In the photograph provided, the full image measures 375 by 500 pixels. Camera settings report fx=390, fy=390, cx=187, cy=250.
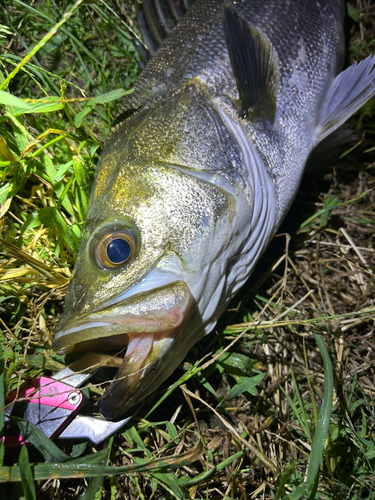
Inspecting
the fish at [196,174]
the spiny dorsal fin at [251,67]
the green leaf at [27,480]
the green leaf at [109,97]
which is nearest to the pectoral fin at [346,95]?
the fish at [196,174]

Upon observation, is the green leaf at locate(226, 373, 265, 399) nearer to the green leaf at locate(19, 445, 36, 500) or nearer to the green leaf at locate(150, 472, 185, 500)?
the green leaf at locate(150, 472, 185, 500)

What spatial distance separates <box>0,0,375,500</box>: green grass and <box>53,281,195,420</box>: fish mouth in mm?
353

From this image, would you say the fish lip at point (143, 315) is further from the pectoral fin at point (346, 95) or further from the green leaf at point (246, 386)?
the pectoral fin at point (346, 95)

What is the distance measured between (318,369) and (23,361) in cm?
162

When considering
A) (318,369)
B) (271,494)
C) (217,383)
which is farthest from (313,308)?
(271,494)

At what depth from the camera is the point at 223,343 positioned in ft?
7.36

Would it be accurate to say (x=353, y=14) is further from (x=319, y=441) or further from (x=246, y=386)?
(x=319, y=441)

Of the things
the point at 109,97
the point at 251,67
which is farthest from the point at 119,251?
the point at 251,67

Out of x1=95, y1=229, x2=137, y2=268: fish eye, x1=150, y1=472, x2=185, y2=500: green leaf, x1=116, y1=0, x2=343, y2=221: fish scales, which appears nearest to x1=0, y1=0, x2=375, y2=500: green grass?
x1=150, y1=472, x2=185, y2=500: green leaf

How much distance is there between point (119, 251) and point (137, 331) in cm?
33

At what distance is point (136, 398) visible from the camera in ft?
5.29

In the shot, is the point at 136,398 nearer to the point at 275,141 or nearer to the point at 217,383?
the point at 217,383

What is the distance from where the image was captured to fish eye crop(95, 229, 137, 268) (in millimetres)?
1577

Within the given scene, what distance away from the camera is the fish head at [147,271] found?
59.2 inches
